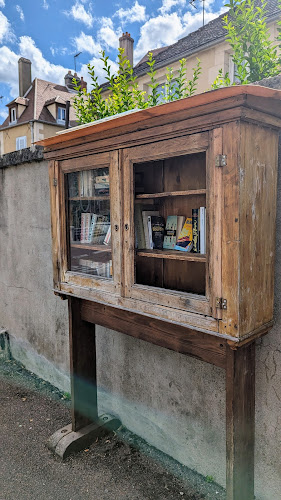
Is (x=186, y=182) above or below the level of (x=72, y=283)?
above

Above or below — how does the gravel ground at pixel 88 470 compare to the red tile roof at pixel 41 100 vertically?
below

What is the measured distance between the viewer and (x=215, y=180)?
1.33 m

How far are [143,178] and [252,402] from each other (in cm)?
120

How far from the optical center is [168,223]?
187 centimetres

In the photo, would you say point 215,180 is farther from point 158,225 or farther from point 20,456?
point 20,456

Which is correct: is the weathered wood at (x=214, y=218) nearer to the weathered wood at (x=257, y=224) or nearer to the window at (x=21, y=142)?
the weathered wood at (x=257, y=224)

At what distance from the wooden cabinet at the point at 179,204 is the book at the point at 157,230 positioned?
4cm

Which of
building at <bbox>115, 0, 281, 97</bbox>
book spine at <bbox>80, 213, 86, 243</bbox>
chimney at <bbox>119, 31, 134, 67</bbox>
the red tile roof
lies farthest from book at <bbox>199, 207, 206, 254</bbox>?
the red tile roof

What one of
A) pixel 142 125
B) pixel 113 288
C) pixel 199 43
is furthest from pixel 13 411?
pixel 199 43

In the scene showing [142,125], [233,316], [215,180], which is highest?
[142,125]

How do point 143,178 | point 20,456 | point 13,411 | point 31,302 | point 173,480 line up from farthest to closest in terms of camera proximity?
point 31,302 → point 13,411 → point 20,456 → point 173,480 → point 143,178

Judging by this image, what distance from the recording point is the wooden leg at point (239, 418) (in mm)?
1475

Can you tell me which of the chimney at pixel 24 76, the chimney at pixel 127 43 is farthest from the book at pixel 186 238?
the chimney at pixel 24 76

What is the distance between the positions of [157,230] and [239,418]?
97cm
